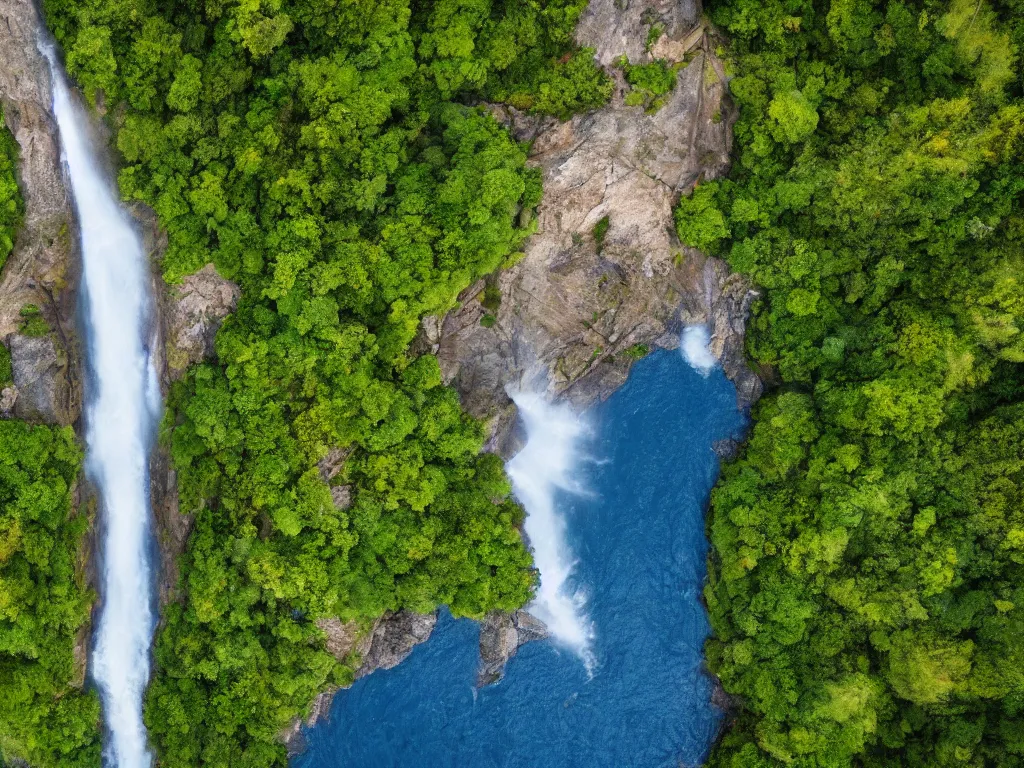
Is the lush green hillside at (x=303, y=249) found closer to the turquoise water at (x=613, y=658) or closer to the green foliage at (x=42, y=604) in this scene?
the green foliage at (x=42, y=604)

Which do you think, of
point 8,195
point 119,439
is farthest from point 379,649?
point 8,195

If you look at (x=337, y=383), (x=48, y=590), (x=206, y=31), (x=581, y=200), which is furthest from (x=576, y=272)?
(x=48, y=590)

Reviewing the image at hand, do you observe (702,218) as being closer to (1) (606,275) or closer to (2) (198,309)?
(1) (606,275)

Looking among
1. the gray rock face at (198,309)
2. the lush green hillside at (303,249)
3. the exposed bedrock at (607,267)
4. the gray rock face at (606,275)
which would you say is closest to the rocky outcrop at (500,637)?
the exposed bedrock at (607,267)

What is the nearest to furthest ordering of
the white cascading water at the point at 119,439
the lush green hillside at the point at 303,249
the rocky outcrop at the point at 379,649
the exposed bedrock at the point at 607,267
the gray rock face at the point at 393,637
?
the lush green hillside at the point at 303,249
the white cascading water at the point at 119,439
the exposed bedrock at the point at 607,267
the rocky outcrop at the point at 379,649
the gray rock face at the point at 393,637

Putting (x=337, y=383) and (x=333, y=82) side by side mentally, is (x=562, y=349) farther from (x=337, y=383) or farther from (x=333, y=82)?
(x=333, y=82)
